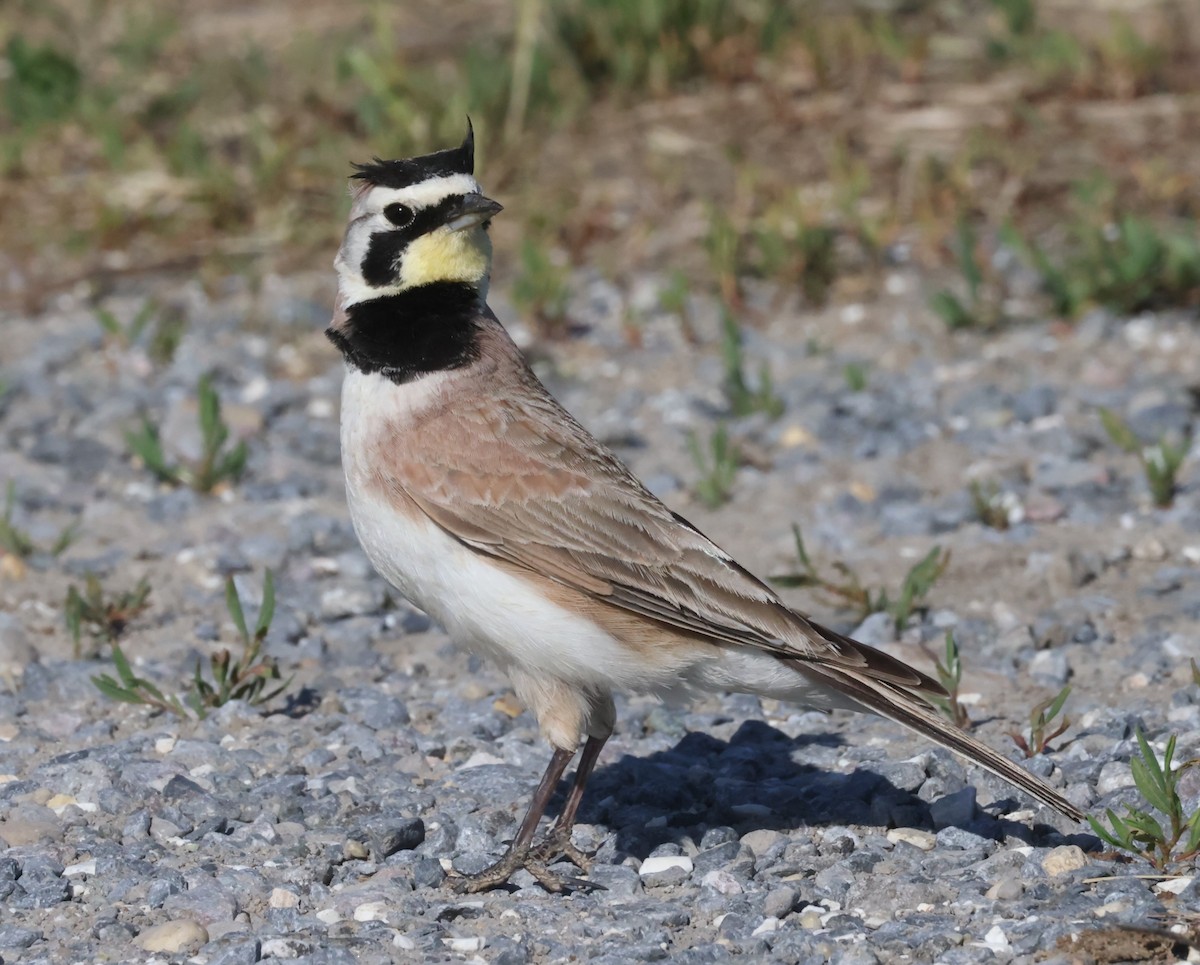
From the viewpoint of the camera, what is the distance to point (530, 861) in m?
4.42

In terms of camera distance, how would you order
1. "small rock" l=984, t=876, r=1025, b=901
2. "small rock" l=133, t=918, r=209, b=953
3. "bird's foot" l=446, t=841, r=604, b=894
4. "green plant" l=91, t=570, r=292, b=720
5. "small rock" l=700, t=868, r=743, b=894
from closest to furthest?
"small rock" l=133, t=918, r=209, b=953 < "small rock" l=984, t=876, r=1025, b=901 < "small rock" l=700, t=868, r=743, b=894 < "bird's foot" l=446, t=841, r=604, b=894 < "green plant" l=91, t=570, r=292, b=720

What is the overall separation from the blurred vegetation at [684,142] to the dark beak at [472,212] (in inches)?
148

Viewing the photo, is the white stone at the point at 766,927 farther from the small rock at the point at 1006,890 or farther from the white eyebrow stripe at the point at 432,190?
the white eyebrow stripe at the point at 432,190

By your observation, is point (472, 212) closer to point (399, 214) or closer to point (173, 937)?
point (399, 214)

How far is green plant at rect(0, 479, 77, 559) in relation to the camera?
629 centimetres

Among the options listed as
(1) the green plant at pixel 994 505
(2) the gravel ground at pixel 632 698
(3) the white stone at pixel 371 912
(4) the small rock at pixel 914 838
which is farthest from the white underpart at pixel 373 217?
(1) the green plant at pixel 994 505

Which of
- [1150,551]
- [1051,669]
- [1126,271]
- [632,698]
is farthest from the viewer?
[1126,271]

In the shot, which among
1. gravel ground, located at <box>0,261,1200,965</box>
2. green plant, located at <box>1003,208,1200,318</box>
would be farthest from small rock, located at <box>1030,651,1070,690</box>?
green plant, located at <box>1003,208,1200,318</box>

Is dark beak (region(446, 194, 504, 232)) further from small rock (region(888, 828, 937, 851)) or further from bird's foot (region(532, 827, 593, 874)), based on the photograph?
small rock (region(888, 828, 937, 851))

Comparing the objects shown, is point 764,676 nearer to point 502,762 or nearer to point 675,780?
point 675,780

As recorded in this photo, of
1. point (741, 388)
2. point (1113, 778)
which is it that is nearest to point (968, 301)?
point (741, 388)

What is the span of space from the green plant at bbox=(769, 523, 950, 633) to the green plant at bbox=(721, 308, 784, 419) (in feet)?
5.13

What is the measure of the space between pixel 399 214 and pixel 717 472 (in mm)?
2431

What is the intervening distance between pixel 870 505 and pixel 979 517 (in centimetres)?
44
